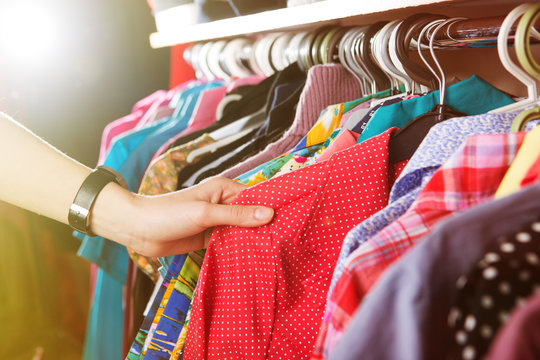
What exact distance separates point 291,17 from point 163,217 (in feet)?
1.34

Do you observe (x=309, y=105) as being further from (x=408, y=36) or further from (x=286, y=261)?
(x=286, y=261)

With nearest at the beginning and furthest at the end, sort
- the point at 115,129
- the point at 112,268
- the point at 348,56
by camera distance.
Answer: the point at 348,56, the point at 112,268, the point at 115,129

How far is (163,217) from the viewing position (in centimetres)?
75

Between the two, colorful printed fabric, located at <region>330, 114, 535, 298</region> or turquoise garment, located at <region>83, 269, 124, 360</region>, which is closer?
colorful printed fabric, located at <region>330, 114, 535, 298</region>

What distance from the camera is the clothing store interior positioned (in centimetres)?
32

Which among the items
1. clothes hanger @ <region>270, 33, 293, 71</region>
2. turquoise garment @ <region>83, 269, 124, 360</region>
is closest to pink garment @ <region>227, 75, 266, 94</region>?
clothes hanger @ <region>270, 33, 293, 71</region>

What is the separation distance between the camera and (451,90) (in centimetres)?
74

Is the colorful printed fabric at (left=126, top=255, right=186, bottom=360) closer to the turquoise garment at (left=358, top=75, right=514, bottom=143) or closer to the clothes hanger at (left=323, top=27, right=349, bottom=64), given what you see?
the turquoise garment at (left=358, top=75, right=514, bottom=143)

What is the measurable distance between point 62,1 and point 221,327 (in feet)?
6.95

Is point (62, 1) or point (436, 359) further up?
point (62, 1)

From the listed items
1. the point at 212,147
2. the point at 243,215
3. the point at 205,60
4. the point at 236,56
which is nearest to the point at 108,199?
the point at 243,215

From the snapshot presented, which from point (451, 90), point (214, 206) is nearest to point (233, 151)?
point (214, 206)

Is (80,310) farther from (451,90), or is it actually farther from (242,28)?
(451,90)

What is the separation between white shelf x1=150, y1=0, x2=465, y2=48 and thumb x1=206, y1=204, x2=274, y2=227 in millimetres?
302
